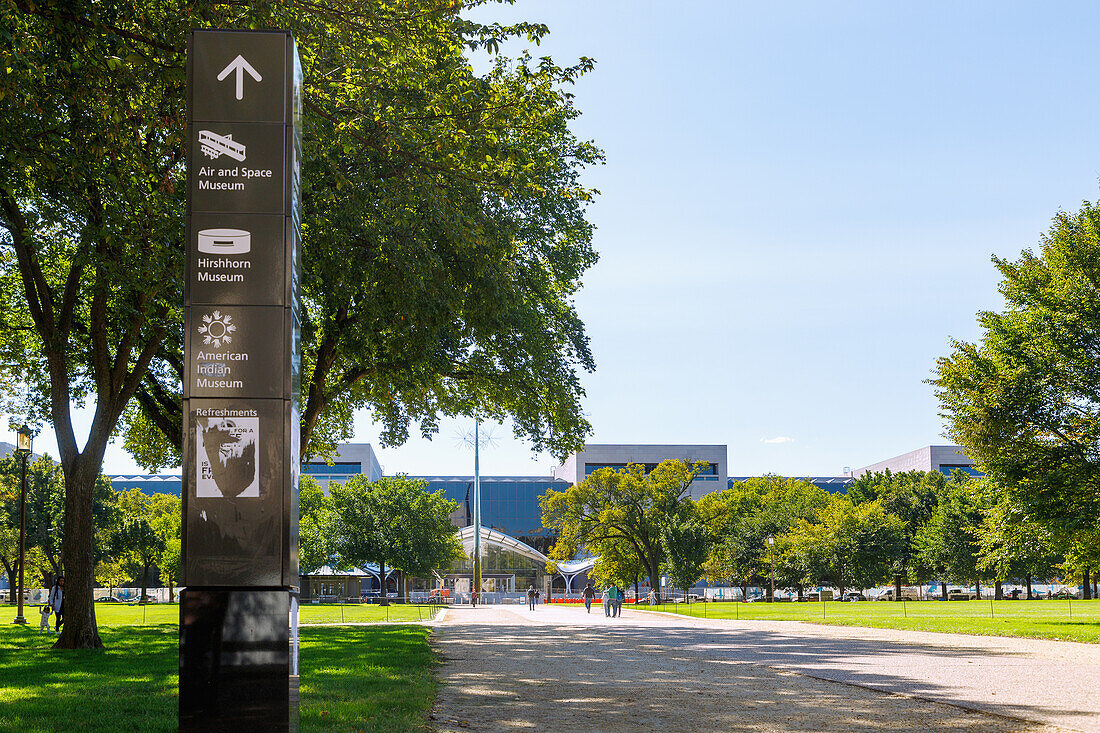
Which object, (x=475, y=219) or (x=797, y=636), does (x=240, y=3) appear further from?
(x=797, y=636)

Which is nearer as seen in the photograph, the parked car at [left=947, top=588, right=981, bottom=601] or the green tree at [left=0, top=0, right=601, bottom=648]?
the green tree at [left=0, top=0, right=601, bottom=648]

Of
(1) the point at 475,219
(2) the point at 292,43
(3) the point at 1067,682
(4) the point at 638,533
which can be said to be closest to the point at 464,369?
(1) the point at 475,219

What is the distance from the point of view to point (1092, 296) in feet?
93.8

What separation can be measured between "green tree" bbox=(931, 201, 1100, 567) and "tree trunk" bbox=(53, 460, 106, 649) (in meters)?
23.2

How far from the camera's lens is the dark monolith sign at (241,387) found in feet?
23.2

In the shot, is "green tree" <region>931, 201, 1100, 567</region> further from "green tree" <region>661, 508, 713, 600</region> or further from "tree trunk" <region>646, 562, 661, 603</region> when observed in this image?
"tree trunk" <region>646, 562, 661, 603</region>

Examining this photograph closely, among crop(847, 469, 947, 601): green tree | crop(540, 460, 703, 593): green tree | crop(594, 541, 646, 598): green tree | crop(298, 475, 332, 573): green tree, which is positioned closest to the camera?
crop(540, 460, 703, 593): green tree

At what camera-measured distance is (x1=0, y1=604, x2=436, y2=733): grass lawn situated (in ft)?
31.0

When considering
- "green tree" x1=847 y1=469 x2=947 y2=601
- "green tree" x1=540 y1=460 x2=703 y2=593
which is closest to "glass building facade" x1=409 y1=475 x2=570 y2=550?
"green tree" x1=847 y1=469 x2=947 y2=601

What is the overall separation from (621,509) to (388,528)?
53.0 ft

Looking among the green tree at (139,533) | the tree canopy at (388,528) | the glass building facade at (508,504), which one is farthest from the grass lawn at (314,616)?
the glass building facade at (508,504)

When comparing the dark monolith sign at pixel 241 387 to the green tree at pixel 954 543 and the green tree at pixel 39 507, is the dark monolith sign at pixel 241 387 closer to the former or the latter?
the green tree at pixel 39 507

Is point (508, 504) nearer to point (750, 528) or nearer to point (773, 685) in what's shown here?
point (750, 528)

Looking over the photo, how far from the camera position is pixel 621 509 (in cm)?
6456
